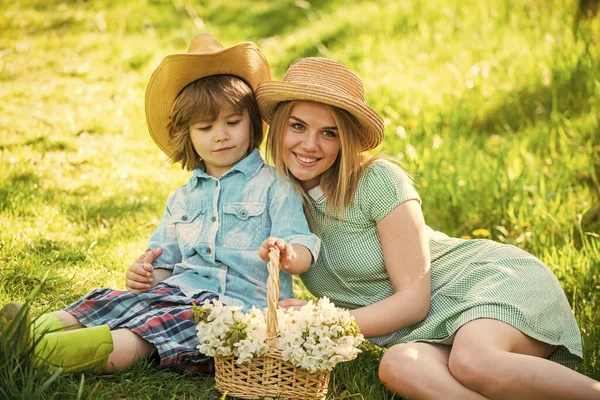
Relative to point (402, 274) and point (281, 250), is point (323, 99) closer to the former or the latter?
point (281, 250)

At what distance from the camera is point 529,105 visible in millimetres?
5684

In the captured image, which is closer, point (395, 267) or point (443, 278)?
point (395, 267)

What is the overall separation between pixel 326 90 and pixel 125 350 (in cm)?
119

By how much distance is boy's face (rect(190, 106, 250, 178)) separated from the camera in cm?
311

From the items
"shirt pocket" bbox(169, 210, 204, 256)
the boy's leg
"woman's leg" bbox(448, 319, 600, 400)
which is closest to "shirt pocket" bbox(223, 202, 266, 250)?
"shirt pocket" bbox(169, 210, 204, 256)

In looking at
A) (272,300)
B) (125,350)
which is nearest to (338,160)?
(272,300)

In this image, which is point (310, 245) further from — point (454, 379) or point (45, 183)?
point (45, 183)

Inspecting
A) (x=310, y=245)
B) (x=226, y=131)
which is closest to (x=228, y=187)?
(x=226, y=131)

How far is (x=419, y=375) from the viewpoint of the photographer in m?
2.72

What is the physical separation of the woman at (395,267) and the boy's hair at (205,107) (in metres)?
0.10

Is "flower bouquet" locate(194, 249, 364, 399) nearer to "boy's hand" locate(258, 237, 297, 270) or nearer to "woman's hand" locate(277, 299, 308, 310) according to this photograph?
"boy's hand" locate(258, 237, 297, 270)

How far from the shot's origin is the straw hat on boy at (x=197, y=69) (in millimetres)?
3131

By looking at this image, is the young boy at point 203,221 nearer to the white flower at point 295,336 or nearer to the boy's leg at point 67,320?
the boy's leg at point 67,320

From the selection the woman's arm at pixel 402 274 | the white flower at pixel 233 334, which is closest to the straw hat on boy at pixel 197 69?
the woman's arm at pixel 402 274
